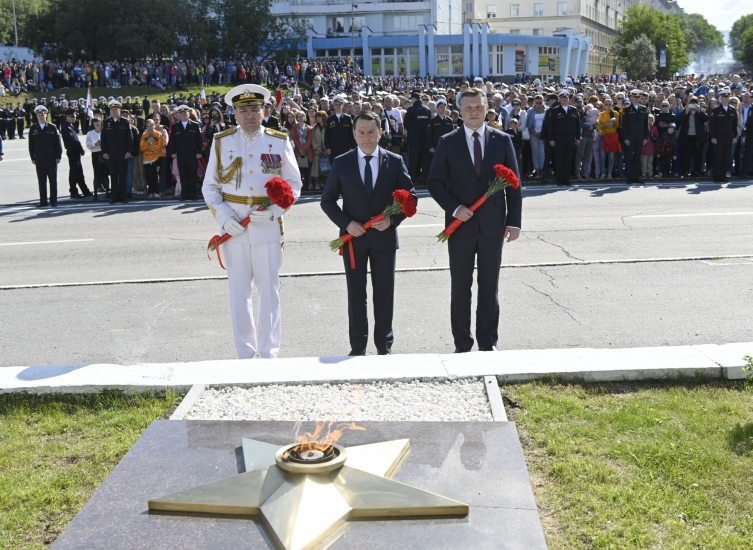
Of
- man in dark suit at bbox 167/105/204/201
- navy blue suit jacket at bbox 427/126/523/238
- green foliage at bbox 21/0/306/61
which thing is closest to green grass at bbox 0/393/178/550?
navy blue suit jacket at bbox 427/126/523/238

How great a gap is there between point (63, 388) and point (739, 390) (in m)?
4.66

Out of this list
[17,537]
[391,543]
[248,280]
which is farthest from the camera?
[248,280]

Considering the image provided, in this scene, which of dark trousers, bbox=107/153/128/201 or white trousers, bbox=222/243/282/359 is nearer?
white trousers, bbox=222/243/282/359

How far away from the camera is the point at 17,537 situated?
4277 millimetres

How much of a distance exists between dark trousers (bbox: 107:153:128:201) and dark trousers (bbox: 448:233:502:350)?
1246 centimetres

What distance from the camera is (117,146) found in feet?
59.5

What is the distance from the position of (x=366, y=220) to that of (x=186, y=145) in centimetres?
1135

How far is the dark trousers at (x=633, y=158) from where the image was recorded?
18.9m

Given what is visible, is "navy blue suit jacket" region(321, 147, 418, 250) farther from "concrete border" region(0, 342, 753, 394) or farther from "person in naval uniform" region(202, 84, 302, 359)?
"concrete border" region(0, 342, 753, 394)

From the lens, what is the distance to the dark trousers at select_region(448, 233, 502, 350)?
7344mm

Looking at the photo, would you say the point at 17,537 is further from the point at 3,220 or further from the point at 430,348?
the point at 3,220

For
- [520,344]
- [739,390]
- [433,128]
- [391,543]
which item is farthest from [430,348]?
[433,128]

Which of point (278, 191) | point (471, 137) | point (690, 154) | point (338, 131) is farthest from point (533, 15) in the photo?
point (278, 191)

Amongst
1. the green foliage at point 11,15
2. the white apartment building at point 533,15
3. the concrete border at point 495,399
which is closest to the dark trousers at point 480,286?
the concrete border at point 495,399
